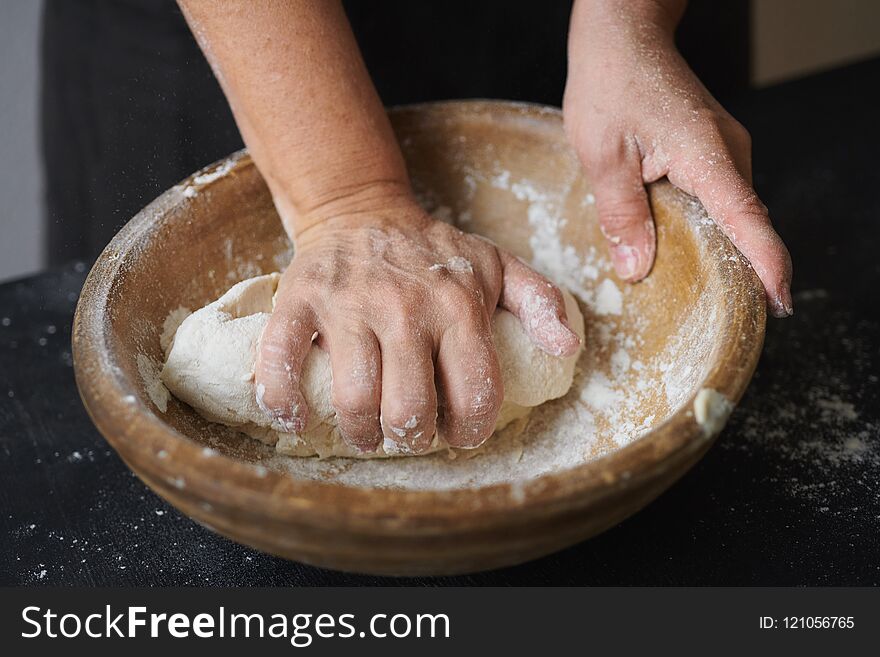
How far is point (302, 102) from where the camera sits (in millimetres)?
875

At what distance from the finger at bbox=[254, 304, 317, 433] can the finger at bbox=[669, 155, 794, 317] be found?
1.21 feet

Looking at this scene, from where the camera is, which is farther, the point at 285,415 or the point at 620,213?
the point at 620,213

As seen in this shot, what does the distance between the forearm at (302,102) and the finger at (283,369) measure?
156 millimetres

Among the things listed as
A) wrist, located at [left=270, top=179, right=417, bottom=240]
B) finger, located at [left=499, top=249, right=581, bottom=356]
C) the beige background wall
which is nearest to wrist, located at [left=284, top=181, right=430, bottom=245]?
wrist, located at [left=270, top=179, right=417, bottom=240]

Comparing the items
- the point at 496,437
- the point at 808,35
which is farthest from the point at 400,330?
the point at 808,35

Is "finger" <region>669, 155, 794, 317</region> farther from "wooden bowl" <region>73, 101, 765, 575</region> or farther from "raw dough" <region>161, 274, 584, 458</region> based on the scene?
"raw dough" <region>161, 274, 584, 458</region>

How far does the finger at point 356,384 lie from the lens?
2.49 feet

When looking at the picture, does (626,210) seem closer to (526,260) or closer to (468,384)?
(526,260)

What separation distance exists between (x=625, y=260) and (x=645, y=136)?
4.9 inches

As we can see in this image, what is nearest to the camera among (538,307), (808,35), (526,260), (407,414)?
(407,414)

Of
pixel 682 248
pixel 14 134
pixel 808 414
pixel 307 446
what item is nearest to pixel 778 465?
pixel 808 414

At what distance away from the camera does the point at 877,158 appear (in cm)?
134

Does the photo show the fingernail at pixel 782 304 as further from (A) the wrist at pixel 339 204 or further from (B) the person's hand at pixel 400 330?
(A) the wrist at pixel 339 204

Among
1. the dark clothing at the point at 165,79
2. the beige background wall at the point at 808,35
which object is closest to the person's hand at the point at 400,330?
the dark clothing at the point at 165,79
